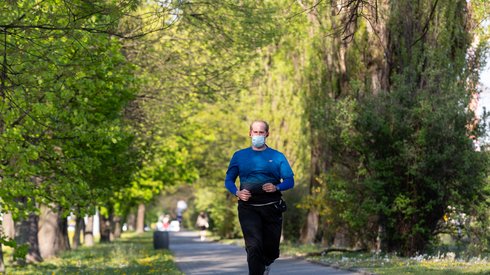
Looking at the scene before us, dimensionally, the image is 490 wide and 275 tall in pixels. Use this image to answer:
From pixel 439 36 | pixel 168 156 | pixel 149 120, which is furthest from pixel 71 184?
pixel 168 156

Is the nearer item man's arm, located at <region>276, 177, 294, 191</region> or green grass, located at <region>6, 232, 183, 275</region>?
man's arm, located at <region>276, 177, 294, 191</region>

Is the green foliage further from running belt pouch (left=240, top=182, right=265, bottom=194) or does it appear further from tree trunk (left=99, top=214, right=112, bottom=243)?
tree trunk (left=99, top=214, right=112, bottom=243)

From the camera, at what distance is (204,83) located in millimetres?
27703

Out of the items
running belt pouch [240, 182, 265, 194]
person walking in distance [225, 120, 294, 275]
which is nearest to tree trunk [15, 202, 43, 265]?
person walking in distance [225, 120, 294, 275]

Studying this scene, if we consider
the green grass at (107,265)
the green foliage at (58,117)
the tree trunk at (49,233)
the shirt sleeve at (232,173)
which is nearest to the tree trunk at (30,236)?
the green grass at (107,265)

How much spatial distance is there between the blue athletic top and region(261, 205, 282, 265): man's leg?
12 cm

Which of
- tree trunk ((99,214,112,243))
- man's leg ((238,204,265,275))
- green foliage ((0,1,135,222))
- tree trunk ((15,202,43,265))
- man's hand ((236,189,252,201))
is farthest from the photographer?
tree trunk ((99,214,112,243))

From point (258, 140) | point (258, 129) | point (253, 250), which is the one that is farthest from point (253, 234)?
point (258, 129)

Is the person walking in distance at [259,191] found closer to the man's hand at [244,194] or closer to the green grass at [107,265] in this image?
the man's hand at [244,194]

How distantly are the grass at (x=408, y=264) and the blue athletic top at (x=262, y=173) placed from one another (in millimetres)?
6578

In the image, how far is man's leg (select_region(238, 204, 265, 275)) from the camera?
36.5ft

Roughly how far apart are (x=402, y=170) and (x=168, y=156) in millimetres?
18190

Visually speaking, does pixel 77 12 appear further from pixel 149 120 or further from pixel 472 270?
pixel 149 120

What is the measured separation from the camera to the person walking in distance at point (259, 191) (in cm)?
1109
